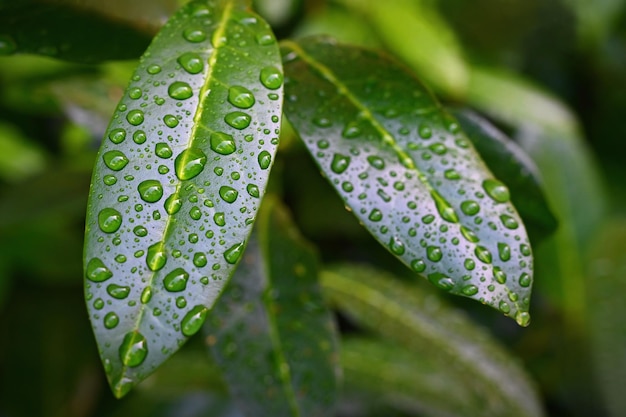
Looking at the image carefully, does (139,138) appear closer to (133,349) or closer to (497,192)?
(133,349)

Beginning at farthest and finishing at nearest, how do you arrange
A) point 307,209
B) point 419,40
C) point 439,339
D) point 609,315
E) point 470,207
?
point 307,209 < point 419,40 < point 609,315 < point 439,339 < point 470,207

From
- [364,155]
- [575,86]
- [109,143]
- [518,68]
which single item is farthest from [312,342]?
[575,86]

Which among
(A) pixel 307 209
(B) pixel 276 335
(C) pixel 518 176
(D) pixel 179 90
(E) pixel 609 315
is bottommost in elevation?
(A) pixel 307 209

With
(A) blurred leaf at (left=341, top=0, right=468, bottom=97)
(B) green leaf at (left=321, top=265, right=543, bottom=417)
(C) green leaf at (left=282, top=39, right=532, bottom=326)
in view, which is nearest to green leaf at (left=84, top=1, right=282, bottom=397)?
(C) green leaf at (left=282, top=39, right=532, bottom=326)

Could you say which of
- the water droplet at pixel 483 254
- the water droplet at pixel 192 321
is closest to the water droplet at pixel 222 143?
the water droplet at pixel 192 321

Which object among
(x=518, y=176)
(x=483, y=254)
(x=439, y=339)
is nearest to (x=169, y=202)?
(x=483, y=254)
